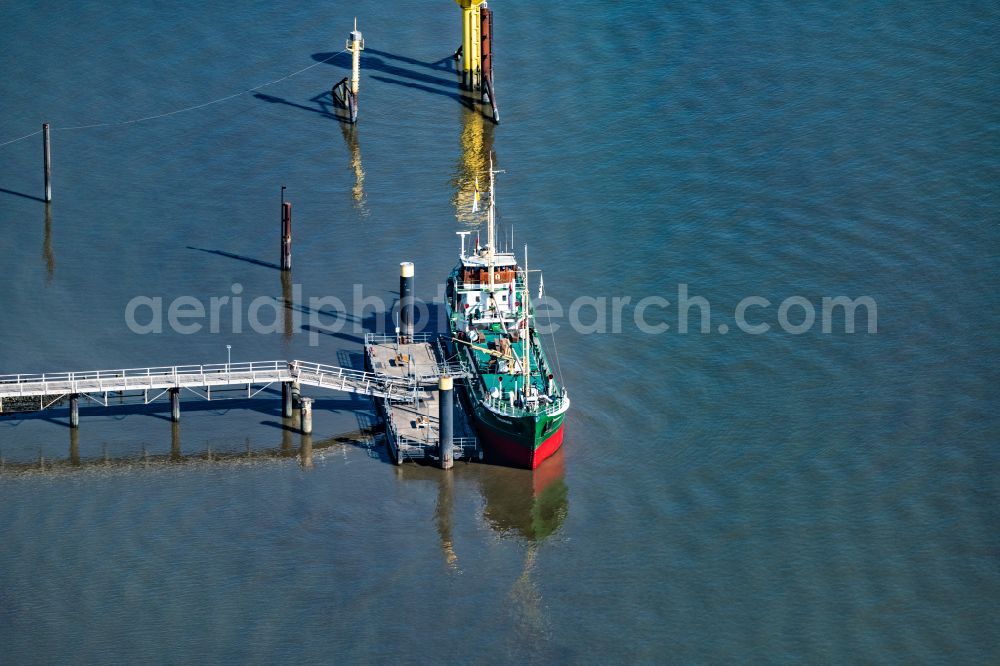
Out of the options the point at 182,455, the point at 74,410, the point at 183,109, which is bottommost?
the point at 182,455

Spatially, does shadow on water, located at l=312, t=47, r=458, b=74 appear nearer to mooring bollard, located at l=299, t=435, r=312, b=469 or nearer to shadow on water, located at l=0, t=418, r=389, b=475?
shadow on water, located at l=0, t=418, r=389, b=475

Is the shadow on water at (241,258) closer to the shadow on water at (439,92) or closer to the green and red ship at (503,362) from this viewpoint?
the green and red ship at (503,362)

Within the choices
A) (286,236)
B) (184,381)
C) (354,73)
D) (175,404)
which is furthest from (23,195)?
(184,381)

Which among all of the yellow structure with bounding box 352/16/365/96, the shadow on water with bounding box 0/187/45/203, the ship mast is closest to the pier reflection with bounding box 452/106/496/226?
the yellow structure with bounding box 352/16/365/96

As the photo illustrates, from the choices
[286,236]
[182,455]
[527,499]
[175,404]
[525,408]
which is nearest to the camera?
[527,499]

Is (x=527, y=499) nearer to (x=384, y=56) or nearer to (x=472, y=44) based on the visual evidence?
(x=472, y=44)

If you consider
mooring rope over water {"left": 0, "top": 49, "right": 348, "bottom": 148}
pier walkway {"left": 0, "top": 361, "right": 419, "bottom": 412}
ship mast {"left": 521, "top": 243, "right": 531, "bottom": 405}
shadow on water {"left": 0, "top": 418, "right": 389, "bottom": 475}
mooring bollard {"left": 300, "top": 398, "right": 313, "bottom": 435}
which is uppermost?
mooring rope over water {"left": 0, "top": 49, "right": 348, "bottom": 148}
